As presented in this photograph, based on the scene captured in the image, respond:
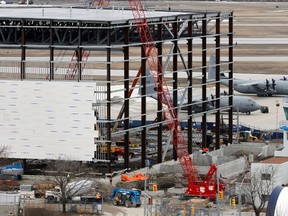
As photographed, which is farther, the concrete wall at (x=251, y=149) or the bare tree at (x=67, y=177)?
the concrete wall at (x=251, y=149)

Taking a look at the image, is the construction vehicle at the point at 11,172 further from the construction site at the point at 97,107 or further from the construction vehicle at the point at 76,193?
the construction vehicle at the point at 76,193

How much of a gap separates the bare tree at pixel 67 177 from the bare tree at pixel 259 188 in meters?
9.11

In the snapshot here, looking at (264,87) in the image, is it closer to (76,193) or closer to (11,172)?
(11,172)

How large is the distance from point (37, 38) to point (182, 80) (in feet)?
191

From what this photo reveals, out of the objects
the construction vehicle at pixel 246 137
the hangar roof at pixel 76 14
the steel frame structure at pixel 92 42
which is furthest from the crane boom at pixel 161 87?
the construction vehicle at pixel 246 137

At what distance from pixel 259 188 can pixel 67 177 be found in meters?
10.9

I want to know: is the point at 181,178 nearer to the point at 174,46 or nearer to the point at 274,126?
the point at 174,46

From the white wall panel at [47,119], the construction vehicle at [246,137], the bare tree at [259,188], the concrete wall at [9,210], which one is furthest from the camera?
the construction vehicle at [246,137]

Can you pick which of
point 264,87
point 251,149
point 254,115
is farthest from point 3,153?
point 264,87

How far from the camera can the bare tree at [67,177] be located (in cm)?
7359

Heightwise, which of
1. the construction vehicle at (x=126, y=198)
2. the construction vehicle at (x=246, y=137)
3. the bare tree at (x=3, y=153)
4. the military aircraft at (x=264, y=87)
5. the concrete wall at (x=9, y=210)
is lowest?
the concrete wall at (x=9, y=210)

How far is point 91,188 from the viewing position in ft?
250

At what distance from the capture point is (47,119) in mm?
83188

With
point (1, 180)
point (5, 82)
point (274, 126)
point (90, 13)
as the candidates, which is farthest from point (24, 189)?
point (274, 126)
